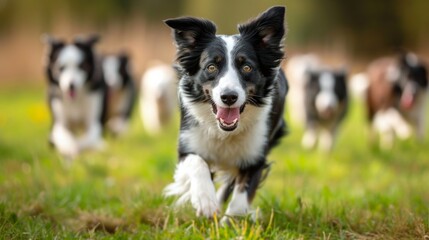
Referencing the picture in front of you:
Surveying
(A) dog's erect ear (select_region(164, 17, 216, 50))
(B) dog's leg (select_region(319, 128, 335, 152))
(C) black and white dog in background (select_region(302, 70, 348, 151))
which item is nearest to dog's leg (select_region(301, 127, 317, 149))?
(C) black and white dog in background (select_region(302, 70, 348, 151))

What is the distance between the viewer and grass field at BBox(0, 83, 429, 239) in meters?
4.17

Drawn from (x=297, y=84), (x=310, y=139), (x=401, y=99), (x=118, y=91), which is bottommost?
(x=310, y=139)

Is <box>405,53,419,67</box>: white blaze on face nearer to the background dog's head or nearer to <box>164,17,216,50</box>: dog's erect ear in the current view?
the background dog's head

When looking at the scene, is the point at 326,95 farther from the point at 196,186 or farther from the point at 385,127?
the point at 196,186

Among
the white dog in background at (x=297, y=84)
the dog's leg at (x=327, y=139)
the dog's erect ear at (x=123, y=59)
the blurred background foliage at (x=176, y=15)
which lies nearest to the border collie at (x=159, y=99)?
the dog's erect ear at (x=123, y=59)

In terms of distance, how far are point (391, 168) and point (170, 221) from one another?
4.76m

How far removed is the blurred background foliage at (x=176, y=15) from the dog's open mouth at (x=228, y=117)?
16347 millimetres

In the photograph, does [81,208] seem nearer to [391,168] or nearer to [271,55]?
[271,55]

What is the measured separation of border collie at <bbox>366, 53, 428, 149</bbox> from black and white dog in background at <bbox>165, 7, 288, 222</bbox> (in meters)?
6.57

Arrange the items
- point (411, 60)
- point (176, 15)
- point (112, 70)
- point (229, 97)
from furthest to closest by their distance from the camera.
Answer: point (176, 15)
point (112, 70)
point (411, 60)
point (229, 97)

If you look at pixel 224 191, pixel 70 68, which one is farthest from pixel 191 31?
pixel 70 68

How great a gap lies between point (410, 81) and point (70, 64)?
223 inches

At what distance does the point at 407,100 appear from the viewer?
10.7 meters

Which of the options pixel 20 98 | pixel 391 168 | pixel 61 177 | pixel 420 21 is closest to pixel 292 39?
pixel 420 21
